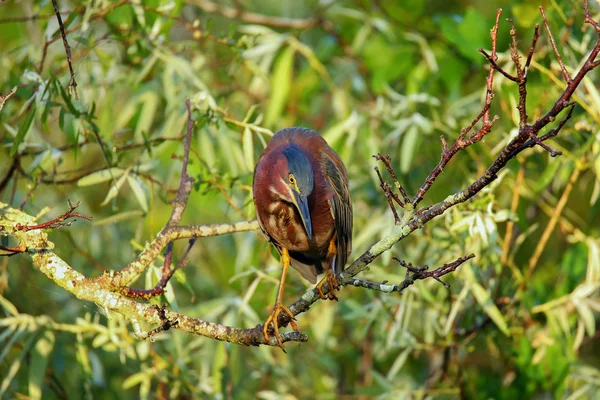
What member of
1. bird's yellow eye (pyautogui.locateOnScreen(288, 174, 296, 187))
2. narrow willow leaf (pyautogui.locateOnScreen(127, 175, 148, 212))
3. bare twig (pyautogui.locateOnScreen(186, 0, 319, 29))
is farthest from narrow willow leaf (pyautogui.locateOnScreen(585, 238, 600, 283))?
bare twig (pyautogui.locateOnScreen(186, 0, 319, 29))

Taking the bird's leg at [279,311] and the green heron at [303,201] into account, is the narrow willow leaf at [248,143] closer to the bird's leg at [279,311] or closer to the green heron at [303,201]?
the green heron at [303,201]

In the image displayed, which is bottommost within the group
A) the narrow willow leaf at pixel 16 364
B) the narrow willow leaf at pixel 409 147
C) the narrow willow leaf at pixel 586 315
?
the narrow willow leaf at pixel 586 315

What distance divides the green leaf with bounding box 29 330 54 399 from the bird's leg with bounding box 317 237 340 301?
72.6 inches

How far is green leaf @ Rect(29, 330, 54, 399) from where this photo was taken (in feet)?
13.8

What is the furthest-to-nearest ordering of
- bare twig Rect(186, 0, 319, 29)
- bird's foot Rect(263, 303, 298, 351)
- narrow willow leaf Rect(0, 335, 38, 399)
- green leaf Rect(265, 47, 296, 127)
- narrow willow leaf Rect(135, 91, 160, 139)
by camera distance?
bare twig Rect(186, 0, 319, 29) < green leaf Rect(265, 47, 296, 127) < narrow willow leaf Rect(135, 91, 160, 139) < narrow willow leaf Rect(0, 335, 38, 399) < bird's foot Rect(263, 303, 298, 351)

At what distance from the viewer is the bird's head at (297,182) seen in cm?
370

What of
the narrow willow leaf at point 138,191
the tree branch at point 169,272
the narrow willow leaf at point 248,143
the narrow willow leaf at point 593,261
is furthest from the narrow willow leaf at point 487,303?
the narrow willow leaf at point 138,191

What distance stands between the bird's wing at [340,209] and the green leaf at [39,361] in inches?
74.0

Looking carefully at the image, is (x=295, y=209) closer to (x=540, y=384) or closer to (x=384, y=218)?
(x=384, y=218)

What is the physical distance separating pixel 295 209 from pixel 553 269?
2.54 metres

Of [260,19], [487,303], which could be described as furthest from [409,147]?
[260,19]

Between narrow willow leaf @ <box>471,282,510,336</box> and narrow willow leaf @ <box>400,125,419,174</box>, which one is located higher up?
narrow willow leaf @ <box>400,125,419,174</box>

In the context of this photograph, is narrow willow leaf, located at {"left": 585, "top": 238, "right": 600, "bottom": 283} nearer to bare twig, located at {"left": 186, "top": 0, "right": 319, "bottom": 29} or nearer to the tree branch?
the tree branch

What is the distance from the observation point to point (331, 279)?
3457mm
